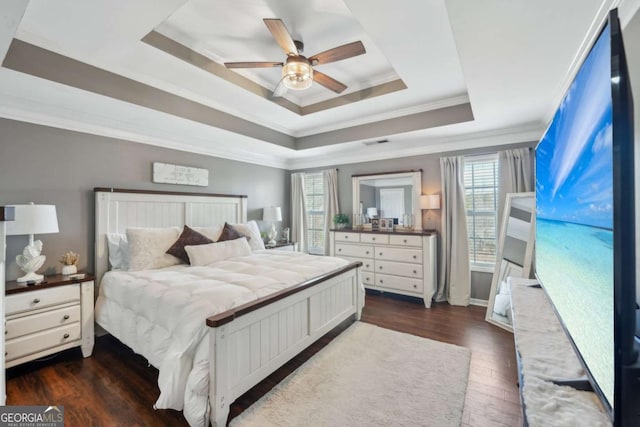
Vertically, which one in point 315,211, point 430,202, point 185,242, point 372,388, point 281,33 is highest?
point 281,33

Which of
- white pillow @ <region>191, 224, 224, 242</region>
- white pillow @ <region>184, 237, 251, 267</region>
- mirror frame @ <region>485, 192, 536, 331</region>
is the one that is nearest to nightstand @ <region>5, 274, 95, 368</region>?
white pillow @ <region>184, 237, 251, 267</region>

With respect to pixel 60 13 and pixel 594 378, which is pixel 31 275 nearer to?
pixel 60 13

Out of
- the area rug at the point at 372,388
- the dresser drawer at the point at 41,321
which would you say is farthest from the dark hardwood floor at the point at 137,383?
the dresser drawer at the point at 41,321

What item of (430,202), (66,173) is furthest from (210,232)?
(430,202)

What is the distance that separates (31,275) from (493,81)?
4.28 meters

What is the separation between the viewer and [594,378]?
0.83m

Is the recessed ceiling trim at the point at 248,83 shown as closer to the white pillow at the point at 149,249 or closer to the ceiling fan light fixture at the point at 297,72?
the ceiling fan light fixture at the point at 297,72

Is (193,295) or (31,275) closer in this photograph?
(193,295)

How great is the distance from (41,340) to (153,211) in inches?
62.5

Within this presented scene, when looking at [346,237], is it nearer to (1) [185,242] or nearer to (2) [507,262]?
(2) [507,262]

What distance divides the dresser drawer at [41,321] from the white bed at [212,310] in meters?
0.24

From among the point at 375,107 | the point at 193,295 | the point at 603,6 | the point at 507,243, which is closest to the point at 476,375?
the point at 507,243

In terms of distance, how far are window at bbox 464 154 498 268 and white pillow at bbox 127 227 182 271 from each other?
12.8 ft

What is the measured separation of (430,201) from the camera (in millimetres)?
4027
